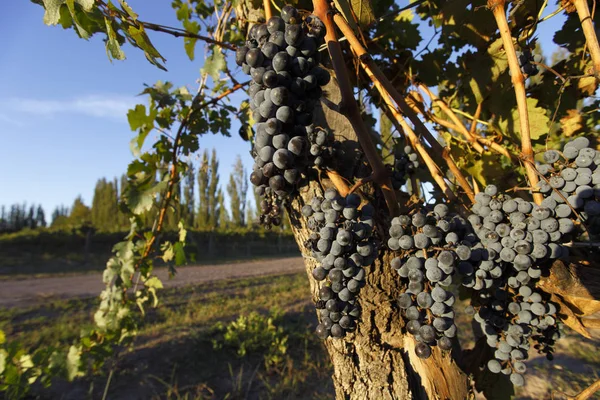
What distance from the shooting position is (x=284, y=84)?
875 mm

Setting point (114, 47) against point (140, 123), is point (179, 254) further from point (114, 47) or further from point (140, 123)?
point (114, 47)

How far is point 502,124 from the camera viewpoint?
57.4 inches

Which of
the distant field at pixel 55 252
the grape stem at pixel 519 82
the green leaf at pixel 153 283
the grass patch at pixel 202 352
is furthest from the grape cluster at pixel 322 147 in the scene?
the distant field at pixel 55 252

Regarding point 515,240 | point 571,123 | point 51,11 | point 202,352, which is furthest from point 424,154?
point 202,352

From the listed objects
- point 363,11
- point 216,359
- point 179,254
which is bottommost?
point 216,359

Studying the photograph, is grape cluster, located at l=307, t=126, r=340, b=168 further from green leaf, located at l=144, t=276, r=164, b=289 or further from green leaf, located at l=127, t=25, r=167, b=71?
green leaf, located at l=144, t=276, r=164, b=289

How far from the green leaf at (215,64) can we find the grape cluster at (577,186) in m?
1.42

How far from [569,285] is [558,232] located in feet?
0.51

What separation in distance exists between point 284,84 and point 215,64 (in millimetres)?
964

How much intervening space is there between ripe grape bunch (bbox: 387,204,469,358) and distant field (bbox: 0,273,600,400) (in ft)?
11.9

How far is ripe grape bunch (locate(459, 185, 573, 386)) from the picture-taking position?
0.89m

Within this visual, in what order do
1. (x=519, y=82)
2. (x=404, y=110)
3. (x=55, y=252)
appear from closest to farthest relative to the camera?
(x=519, y=82) → (x=404, y=110) → (x=55, y=252)

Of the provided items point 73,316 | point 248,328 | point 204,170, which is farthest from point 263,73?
point 73,316

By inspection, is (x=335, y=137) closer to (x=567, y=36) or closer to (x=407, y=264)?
(x=407, y=264)
